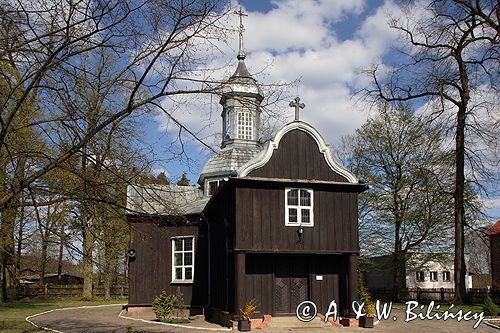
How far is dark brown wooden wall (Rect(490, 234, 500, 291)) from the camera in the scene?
1511 inches

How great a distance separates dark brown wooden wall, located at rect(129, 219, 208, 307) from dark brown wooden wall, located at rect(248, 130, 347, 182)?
240 inches

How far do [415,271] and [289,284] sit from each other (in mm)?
20858

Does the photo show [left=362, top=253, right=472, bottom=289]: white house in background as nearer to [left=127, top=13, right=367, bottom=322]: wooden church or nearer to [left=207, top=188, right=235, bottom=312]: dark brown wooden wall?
[left=207, top=188, right=235, bottom=312]: dark brown wooden wall

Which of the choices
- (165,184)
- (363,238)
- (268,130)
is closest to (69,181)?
(165,184)

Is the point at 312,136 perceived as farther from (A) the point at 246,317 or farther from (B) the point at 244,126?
(B) the point at 244,126

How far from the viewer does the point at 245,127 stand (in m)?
28.9

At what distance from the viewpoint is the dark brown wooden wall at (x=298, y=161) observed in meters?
20.0

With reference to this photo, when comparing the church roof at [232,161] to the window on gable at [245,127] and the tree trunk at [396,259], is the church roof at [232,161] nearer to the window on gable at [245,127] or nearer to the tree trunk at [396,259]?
the window on gable at [245,127]

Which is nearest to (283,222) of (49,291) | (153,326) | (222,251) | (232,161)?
(222,251)

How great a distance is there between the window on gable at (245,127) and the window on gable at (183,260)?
6.58 meters

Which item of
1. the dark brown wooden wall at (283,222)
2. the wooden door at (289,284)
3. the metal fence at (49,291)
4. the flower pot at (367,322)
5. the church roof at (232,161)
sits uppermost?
the church roof at (232,161)

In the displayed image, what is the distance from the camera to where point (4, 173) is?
39.2 feet

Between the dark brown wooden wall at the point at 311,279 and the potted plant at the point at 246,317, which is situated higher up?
the dark brown wooden wall at the point at 311,279

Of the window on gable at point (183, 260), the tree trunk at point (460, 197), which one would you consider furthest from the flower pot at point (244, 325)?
the tree trunk at point (460, 197)
